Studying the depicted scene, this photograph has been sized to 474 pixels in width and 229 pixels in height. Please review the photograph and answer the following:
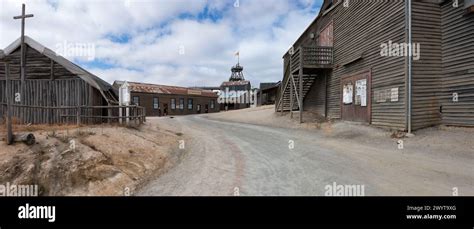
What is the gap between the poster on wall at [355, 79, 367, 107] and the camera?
15.3m

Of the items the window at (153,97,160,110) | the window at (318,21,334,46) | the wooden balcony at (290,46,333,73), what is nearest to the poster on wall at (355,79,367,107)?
the wooden balcony at (290,46,333,73)

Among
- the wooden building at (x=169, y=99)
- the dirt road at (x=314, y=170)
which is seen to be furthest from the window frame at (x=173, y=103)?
the dirt road at (x=314, y=170)

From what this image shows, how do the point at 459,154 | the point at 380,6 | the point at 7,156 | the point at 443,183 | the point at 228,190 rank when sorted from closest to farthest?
the point at 228,190, the point at 443,183, the point at 7,156, the point at 459,154, the point at 380,6

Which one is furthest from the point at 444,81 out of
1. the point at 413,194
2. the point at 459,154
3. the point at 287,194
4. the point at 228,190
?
the point at 228,190

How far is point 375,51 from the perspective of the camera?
14.3 meters

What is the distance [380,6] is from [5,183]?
17.1 metres

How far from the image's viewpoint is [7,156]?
7.88m

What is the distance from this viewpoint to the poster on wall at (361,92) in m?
15.3

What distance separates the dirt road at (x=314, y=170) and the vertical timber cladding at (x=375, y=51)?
9.72ft

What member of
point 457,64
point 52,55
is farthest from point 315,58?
point 52,55

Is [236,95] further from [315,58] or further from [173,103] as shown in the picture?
[315,58]

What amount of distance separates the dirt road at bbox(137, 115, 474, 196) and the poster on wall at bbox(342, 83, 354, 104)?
21.6 ft

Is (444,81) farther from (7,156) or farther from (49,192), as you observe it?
(7,156)

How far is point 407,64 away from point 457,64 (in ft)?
5.97
